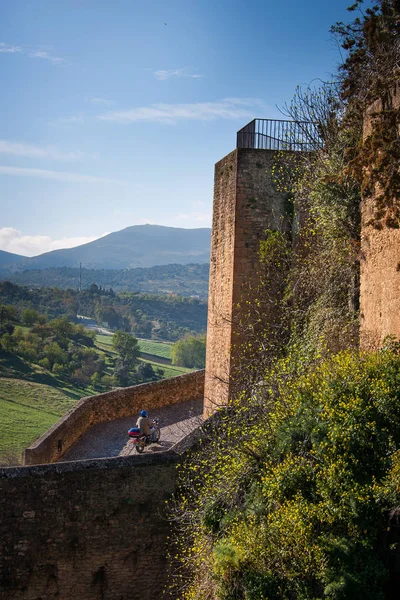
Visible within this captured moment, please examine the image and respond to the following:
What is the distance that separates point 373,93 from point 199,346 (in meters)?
85.3

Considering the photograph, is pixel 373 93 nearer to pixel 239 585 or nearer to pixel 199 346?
pixel 239 585

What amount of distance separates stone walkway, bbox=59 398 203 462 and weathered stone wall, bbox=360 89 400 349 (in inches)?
191

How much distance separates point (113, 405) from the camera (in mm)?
17531

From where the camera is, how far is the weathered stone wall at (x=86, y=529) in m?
9.55

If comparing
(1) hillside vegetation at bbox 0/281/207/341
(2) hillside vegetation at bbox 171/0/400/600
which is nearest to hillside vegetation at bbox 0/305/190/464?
(1) hillside vegetation at bbox 0/281/207/341

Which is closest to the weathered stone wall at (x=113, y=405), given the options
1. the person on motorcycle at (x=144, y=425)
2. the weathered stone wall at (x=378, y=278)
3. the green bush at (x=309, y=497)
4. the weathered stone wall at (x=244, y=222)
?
the person on motorcycle at (x=144, y=425)

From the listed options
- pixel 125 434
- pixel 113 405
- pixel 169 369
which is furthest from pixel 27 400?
pixel 125 434

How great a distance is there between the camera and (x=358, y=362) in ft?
29.8

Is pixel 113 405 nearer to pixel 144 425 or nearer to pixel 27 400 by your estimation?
pixel 144 425

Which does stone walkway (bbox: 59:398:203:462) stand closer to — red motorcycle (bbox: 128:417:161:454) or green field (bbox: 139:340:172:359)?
red motorcycle (bbox: 128:417:161:454)

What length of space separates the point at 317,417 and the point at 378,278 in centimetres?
292

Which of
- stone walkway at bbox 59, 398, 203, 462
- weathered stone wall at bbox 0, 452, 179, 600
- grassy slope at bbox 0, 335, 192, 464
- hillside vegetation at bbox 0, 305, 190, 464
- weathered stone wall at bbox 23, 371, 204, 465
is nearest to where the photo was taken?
weathered stone wall at bbox 0, 452, 179, 600

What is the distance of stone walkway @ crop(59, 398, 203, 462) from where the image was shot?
14898 mm

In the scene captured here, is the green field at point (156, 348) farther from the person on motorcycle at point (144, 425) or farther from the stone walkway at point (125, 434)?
the person on motorcycle at point (144, 425)
